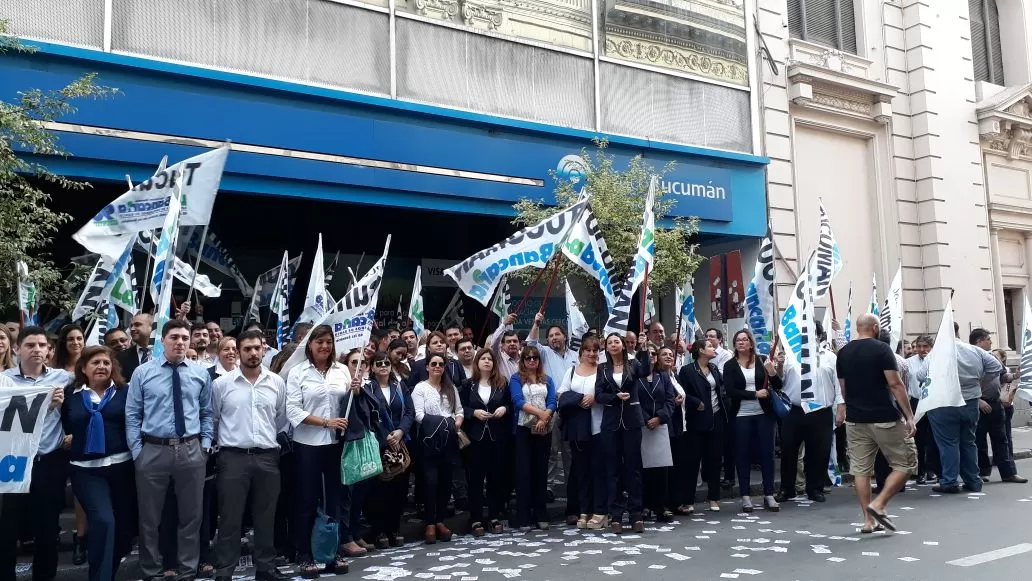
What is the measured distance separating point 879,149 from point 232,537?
17.5 metres

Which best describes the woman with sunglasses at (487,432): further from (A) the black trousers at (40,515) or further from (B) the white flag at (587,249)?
(A) the black trousers at (40,515)

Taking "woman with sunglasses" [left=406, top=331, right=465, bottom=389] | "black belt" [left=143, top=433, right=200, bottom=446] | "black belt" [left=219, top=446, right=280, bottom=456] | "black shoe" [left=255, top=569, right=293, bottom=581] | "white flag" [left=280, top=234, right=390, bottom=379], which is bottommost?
"black shoe" [left=255, top=569, right=293, bottom=581]

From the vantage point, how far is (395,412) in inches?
307

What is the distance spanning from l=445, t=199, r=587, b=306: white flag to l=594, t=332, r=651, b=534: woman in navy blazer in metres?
1.43

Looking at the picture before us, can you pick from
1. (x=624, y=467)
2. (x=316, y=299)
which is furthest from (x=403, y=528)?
(x=316, y=299)

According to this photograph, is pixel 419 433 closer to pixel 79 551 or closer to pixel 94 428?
pixel 94 428

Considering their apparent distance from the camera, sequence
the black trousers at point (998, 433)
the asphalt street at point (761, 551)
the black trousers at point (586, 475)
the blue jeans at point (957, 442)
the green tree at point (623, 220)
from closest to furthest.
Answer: the asphalt street at point (761, 551)
the black trousers at point (586, 475)
the blue jeans at point (957, 442)
the black trousers at point (998, 433)
the green tree at point (623, 220)

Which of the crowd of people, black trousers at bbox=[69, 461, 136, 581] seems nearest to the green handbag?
the crowd of people

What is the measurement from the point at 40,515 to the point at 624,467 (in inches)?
198

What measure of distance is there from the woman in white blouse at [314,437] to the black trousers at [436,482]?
1.10m

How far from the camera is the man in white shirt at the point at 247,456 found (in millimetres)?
6480

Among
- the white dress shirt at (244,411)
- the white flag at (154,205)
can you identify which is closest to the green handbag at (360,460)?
the white dress shirt at (244,411)

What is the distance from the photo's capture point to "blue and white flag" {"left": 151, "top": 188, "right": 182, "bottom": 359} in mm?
6891

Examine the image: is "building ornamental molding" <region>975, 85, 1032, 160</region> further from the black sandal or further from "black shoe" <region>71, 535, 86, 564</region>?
"black shoe" <region>71, 535, 86, 564</region>
